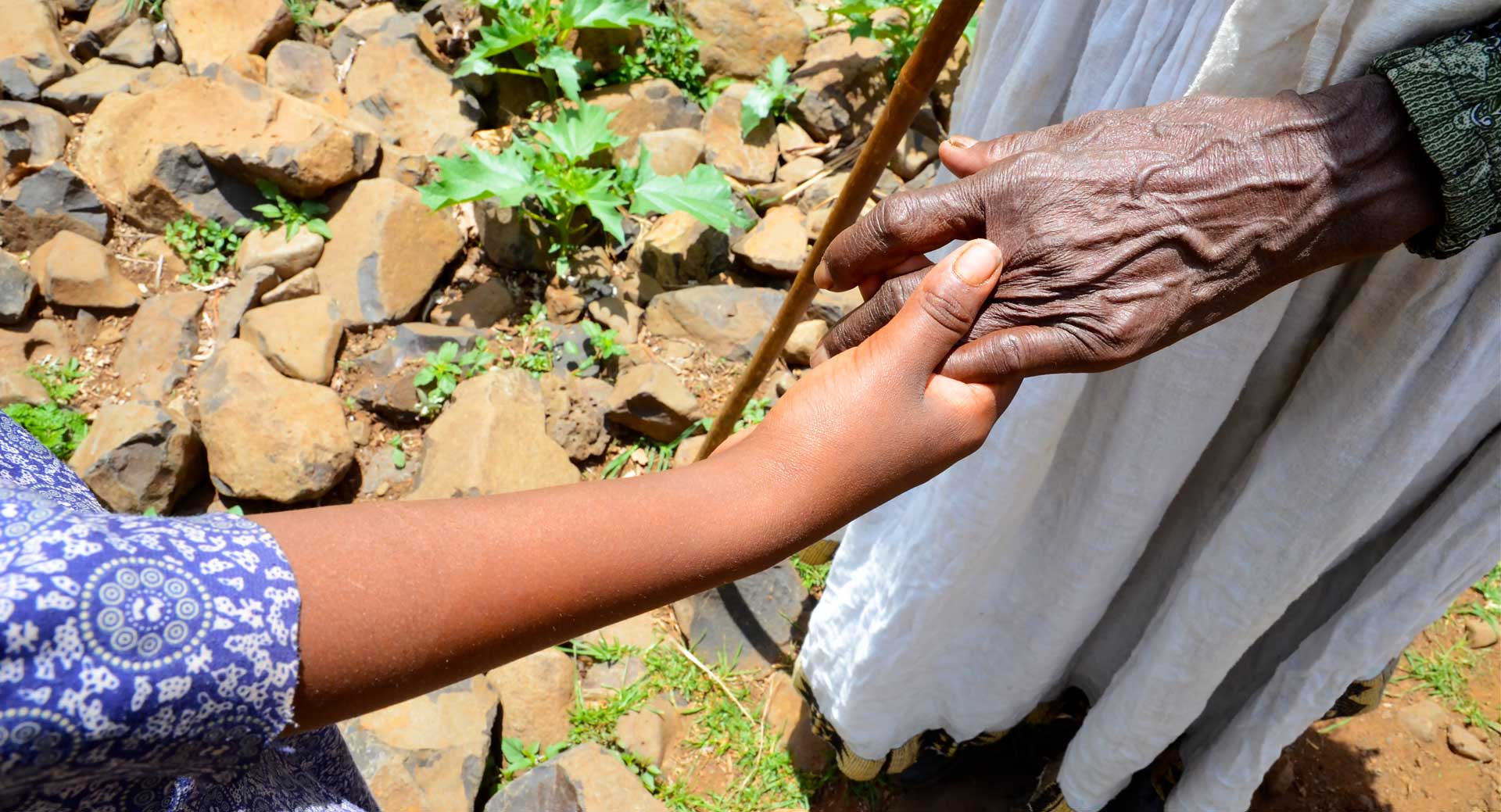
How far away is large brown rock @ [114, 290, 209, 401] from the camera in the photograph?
10.3 ft

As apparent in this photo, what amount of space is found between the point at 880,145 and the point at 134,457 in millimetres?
2313

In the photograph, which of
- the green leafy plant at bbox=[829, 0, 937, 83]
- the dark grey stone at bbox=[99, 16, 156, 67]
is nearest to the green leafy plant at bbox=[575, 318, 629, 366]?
the green leafy plant at bbox=[829, 0, 937, 83]

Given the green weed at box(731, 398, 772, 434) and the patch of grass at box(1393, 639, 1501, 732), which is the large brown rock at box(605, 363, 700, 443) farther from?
the patch of grass at box(1393, 639, 1501, 732)

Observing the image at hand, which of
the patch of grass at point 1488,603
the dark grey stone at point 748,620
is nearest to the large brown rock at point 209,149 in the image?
the dark grey stone at point 748,620

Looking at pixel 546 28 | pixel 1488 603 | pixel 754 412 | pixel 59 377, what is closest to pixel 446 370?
pixel 754 412

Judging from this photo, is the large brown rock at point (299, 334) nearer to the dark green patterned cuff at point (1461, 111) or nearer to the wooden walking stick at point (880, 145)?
the wooden walking stick at point (880, 145)

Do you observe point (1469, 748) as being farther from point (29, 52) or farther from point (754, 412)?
point (29, 52)

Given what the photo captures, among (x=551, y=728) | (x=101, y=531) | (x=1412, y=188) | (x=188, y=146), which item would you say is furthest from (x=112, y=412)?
(x=1412, y=188)

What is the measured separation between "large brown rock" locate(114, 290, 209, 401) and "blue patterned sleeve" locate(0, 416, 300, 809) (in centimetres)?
264

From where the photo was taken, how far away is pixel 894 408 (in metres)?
1.26

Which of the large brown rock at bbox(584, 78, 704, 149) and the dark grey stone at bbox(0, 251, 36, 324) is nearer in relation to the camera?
the dark grey stone at bbox(0, 251, 36, 324)

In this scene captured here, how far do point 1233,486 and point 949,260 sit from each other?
0.75 metres

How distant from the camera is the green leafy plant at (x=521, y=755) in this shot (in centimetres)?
250

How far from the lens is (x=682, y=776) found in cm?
259
